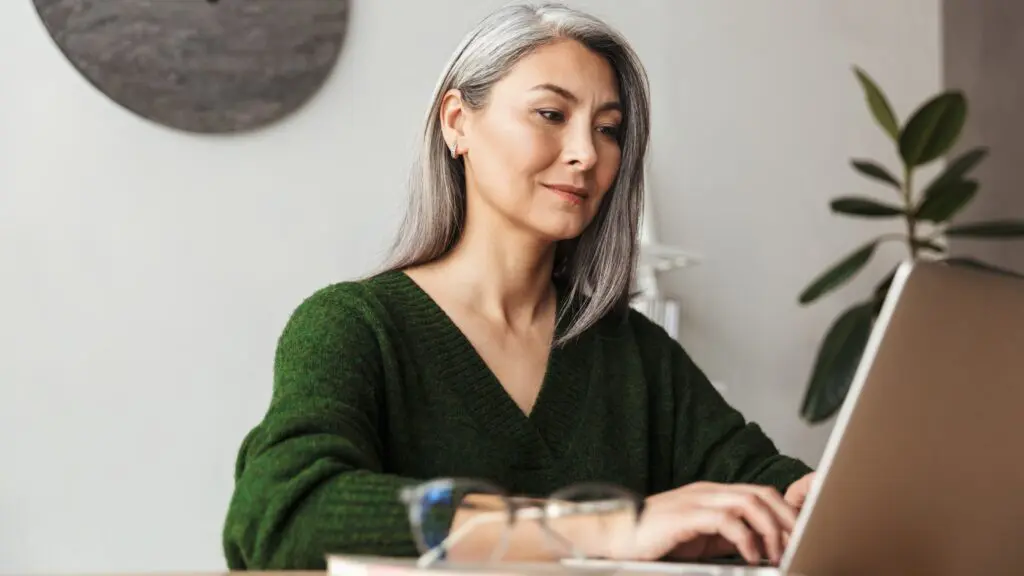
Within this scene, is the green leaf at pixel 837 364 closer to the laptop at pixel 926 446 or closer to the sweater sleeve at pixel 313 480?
the sweater sleeve at pixel 313 480

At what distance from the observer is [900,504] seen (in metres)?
0.78

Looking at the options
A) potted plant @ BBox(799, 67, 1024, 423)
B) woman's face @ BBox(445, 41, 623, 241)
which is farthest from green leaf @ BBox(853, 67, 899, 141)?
woman's face @ BBox(445, 41, 623, 241)

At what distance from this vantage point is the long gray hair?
1.47 meters

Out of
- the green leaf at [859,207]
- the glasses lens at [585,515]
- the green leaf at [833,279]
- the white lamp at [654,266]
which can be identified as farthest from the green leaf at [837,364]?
the glasses lens at [585,515]

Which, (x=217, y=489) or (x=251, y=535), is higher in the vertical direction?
(x=251, y=535)

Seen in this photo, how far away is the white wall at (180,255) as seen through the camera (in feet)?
7.65

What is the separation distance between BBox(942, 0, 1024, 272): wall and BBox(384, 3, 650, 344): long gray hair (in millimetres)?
2891

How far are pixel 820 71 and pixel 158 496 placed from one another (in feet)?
6.66

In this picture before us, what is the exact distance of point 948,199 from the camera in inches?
111

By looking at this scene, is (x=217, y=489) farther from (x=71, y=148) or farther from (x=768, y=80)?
(x=768, y=80)

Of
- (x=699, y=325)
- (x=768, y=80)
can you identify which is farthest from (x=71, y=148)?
(x=768, y=80)

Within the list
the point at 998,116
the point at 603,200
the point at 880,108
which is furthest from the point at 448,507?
the point at 998,116

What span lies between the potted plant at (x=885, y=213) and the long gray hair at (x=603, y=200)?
1.19 m

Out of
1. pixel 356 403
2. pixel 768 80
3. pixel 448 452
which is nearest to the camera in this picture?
pixel 356 403
